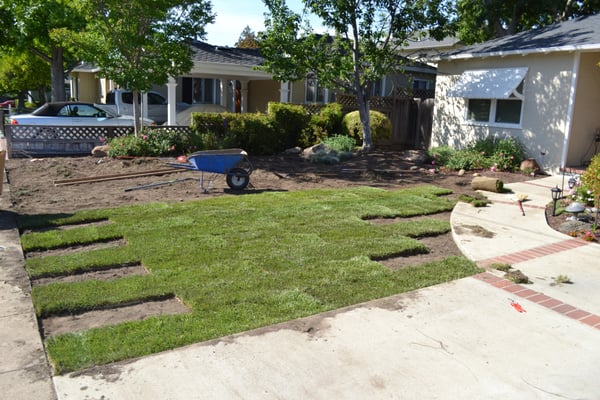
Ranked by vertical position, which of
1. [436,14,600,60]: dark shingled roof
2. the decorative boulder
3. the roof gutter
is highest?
[436,14,600,60]: dark shingled roof

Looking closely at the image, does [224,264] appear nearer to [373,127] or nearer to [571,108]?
[571,108]

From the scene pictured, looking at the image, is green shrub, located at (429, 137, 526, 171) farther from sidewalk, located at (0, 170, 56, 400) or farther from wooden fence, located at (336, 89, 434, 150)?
sidewalk, located at (0, 170, 56, 400)

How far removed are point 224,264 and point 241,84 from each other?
65.2ft

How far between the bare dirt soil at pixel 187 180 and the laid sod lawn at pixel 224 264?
59 centimetres

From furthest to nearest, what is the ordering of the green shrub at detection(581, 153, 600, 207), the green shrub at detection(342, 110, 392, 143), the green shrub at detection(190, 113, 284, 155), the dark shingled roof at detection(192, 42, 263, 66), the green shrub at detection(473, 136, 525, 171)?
the dark shingled roof at detection(192, 42, 263, 66) < the green shrub at detection(342, 110, 392, 143) < the green shrub at detection(190, 113, 284, 155) < the green shrub at detection(473, 136, 525, 171) < the green shrub at detection(581, 153, 600, 207)

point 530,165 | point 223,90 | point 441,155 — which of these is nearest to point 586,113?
point 530,165

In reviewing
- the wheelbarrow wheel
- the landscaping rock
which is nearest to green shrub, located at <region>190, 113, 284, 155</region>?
the landscaping rock

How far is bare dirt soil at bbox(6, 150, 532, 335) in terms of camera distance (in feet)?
29.5

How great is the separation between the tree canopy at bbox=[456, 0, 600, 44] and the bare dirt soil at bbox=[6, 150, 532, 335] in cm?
1101

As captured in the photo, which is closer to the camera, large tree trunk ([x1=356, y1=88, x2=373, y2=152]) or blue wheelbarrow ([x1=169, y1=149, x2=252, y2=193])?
blue wheelbarrow ([x1=169, y1=149, x2=252, y2=193])

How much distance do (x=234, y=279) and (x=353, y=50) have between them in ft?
39.2

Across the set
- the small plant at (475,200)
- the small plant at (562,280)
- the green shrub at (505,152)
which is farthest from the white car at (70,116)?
the small plant at (562,280)

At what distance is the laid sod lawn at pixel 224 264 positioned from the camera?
4.43 meters

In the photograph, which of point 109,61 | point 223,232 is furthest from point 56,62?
point 223,232
